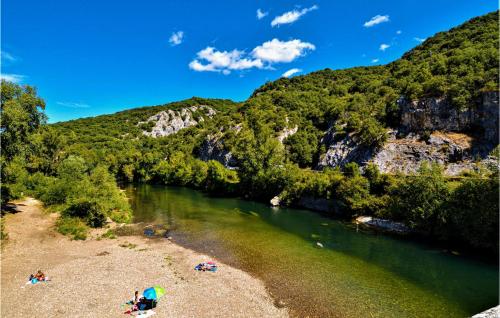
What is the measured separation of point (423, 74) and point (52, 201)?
96577 millimetres

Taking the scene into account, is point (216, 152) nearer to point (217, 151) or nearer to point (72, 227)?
point (217, 151)

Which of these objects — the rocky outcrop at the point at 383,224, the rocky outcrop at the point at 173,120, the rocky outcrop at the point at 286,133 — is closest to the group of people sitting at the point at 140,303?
the rocky outcrop at the point at 383,224

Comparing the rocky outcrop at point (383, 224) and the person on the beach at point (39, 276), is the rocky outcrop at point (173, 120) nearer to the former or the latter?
the rocky outcrop at point (383, 224)

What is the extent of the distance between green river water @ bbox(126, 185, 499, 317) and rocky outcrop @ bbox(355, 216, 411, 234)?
308 centimetres

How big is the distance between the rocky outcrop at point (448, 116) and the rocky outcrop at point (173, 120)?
139 metres

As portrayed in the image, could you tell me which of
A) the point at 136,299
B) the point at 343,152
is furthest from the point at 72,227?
the point at 343,152

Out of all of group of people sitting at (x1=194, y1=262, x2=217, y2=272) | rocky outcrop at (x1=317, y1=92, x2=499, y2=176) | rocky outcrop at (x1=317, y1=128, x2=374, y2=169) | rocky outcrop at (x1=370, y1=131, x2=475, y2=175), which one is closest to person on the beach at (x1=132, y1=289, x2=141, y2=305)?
group of people sitting at (x1=194, y1=262, x2=217, y2=272)

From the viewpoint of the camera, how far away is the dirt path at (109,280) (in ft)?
63.4

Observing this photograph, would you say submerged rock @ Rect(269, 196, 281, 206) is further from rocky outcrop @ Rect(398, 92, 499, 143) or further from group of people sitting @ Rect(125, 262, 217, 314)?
group of people sitting @ Rect(125, 262, 217, 314)

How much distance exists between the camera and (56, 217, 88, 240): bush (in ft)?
117

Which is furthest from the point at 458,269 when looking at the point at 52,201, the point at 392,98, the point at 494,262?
the point at 392,98

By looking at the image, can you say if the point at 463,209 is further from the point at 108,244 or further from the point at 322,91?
the point at 322,91

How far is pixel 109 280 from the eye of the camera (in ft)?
77.4

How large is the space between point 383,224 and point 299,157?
52.0m
